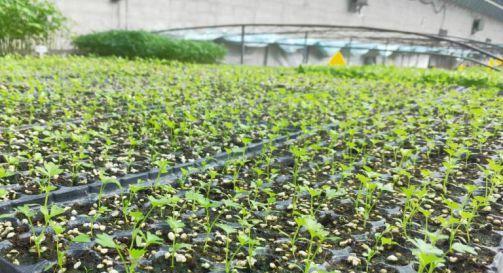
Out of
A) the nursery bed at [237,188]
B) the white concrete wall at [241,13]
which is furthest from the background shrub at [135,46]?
the nursery bed at [237,188]

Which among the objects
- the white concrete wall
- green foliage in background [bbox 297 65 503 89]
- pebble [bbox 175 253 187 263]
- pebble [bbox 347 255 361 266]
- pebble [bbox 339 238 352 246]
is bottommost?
pebble [bbox 175 253 187 263]

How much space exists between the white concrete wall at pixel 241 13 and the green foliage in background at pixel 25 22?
1048 mm

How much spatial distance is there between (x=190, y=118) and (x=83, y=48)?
6.46 m

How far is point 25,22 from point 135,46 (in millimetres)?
1778

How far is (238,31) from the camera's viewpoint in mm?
12648

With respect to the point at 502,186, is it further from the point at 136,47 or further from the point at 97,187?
the point at 136,47

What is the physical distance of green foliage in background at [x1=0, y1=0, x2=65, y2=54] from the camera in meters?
6.67

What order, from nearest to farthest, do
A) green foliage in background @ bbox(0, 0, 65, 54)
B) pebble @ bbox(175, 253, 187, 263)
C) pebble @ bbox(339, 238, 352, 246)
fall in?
pebble @ bbox(175, 253, 187, 263) < pebble @ bbox(339, 238, 352, 246) < green foliage in background @ bbox(0, 0, 65, 54)

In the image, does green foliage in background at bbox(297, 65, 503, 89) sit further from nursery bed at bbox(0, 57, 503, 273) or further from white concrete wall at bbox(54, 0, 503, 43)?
white concrete wall at bbox(54, 0, 503, 43)

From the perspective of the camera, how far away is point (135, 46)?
789cm

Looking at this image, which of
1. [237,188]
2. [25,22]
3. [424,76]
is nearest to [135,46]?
[25,22]

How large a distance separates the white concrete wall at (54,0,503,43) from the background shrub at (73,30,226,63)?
0.79 metres

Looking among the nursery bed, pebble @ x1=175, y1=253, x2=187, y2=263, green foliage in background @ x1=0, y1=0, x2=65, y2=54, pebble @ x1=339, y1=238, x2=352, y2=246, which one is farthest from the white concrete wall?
pebble @ x1=339, y1=238, x2=352, y2=246

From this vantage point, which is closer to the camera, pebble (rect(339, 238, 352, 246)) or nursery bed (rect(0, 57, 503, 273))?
nursery bed (rect(0, 57, 503, 273))
